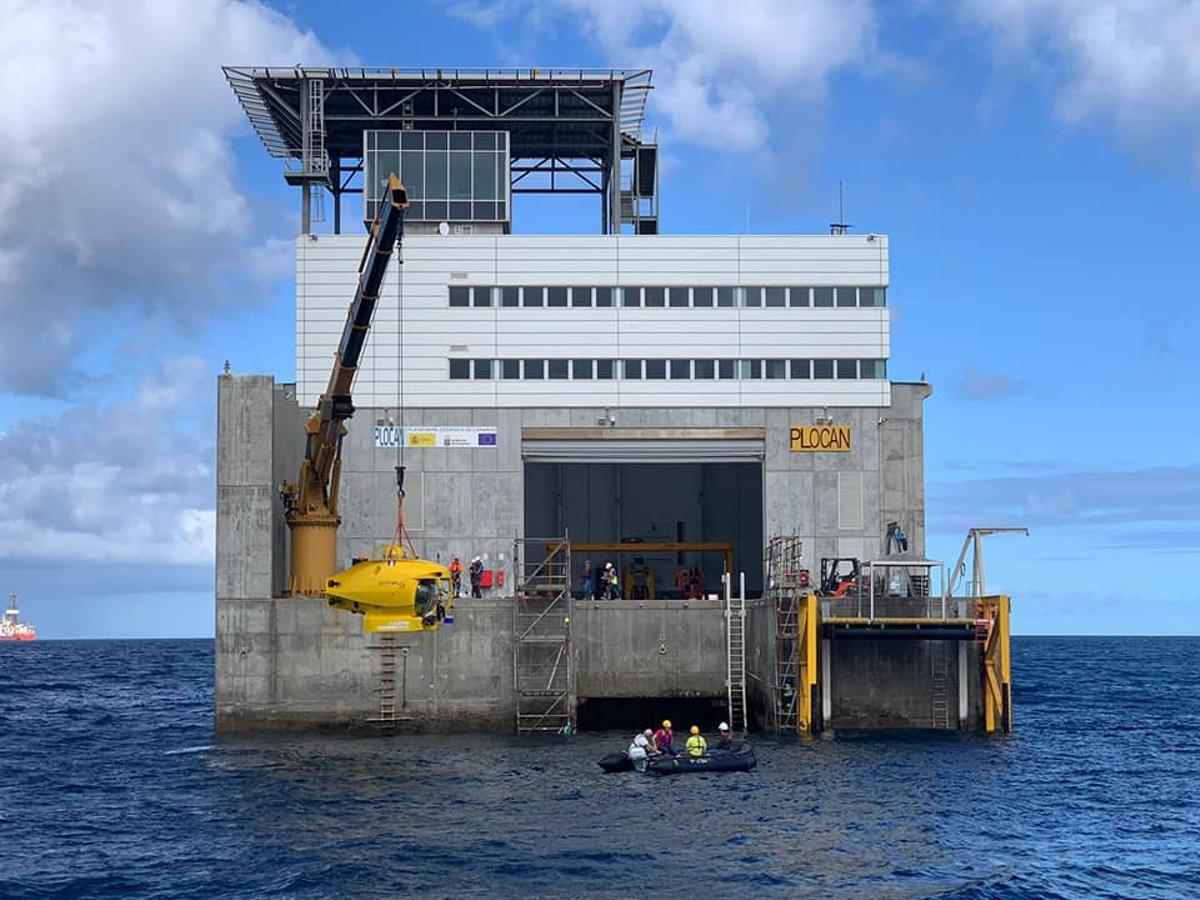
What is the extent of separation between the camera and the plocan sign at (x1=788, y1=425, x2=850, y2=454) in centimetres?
6228

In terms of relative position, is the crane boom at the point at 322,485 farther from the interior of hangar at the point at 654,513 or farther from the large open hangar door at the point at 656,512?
the interior of hangar at the point at 654,513

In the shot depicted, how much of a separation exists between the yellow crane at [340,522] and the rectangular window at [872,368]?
20139 mm

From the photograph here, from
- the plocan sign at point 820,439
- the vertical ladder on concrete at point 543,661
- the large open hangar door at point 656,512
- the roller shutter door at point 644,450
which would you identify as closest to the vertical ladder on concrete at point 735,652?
the vertical ladder on concrete at point 543,661

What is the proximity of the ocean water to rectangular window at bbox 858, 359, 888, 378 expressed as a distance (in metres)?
15.2

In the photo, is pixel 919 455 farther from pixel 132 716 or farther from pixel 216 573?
pixel 132 716

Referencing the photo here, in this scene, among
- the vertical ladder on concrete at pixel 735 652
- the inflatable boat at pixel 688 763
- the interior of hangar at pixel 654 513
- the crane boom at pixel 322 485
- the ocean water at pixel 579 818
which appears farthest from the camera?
the interior of hangar at pixel 654 513

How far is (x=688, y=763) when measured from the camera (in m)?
47.2

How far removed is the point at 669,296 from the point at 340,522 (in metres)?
16.1

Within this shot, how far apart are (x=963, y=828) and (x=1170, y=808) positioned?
27.1 feet

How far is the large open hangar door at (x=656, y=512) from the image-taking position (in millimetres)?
73062

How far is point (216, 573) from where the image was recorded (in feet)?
182

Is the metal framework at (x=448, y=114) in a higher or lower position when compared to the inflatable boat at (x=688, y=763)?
higher

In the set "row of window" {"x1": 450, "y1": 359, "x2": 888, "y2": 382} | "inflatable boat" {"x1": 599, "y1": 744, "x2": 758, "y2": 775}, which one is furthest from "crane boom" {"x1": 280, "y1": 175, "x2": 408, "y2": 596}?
"inflatable boat" {"x1": 599, "y1": 744, "x2": 758, "y2": 775}

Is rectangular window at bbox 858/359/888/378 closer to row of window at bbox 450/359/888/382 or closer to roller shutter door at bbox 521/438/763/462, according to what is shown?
row of window at bbox 450/359/888/382
